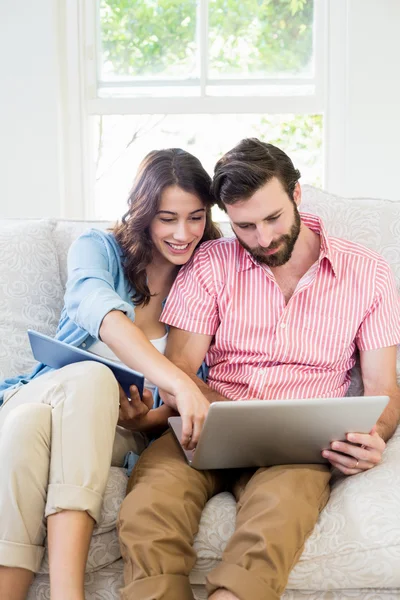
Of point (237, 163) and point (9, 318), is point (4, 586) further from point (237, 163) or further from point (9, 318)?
point (237, 163)

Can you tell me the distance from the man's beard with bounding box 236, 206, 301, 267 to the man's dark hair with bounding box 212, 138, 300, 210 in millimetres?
77

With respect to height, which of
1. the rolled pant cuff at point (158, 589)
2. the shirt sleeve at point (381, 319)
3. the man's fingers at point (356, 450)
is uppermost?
the shirt sleeve at point (381, 319)

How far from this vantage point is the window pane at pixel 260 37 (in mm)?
2973

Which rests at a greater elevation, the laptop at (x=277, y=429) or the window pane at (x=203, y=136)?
the window pane at (x=203, y=136)

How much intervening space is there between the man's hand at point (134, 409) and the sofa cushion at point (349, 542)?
31 cm

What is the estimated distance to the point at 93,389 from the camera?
1.46 m

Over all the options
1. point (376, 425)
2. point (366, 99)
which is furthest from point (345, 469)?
point (366, 99)

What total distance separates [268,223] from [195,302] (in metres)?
0.26

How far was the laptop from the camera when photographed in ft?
4.32

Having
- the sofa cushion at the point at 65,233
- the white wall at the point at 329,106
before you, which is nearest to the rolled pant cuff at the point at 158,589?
the sofa cushion at the point at 65,233

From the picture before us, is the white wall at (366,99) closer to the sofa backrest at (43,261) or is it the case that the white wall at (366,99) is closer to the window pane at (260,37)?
the window pane at (260,37)

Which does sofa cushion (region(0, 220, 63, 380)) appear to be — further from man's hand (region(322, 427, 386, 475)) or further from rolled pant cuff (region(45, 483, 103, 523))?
man's hand (region(322, 427, 386, 475))

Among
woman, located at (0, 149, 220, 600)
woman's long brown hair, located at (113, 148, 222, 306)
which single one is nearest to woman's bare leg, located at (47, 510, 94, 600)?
woman, located at (0, 149, 220, 600)

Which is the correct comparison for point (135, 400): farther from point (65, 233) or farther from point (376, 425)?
point (65, 233)
